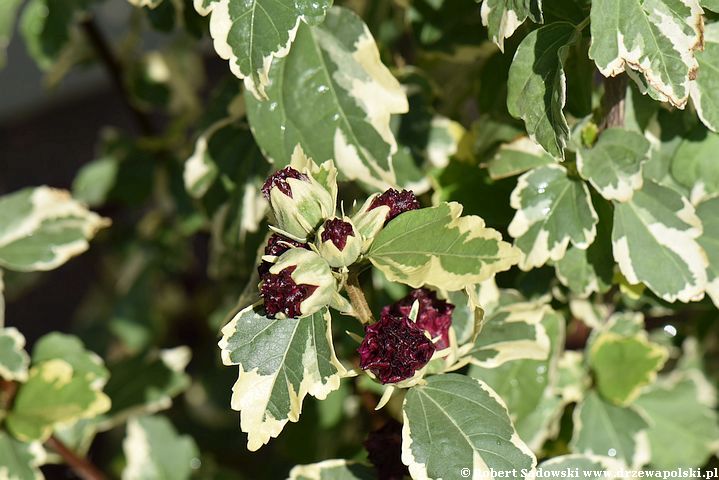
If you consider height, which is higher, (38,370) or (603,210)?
(603,210)

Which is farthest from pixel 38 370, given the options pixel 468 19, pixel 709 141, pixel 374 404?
pixel 709 141

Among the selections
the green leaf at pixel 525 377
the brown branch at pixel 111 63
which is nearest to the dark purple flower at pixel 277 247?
the green leaf at pixel 525 377

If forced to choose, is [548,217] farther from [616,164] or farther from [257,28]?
[257,28]

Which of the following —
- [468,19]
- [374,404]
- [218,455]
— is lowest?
[218,455]

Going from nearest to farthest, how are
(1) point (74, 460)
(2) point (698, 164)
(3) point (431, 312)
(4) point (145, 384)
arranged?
(3) point (431, 312)
(2) point (698, 164)
(1) point (74, 460)
(4) point (145, 384)

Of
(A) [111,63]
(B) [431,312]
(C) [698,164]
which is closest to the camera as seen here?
(B) [431,312]

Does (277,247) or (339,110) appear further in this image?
(339,110)

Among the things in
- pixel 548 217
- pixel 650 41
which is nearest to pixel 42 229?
pixel 548 217

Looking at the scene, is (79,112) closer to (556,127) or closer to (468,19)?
(468,19)
